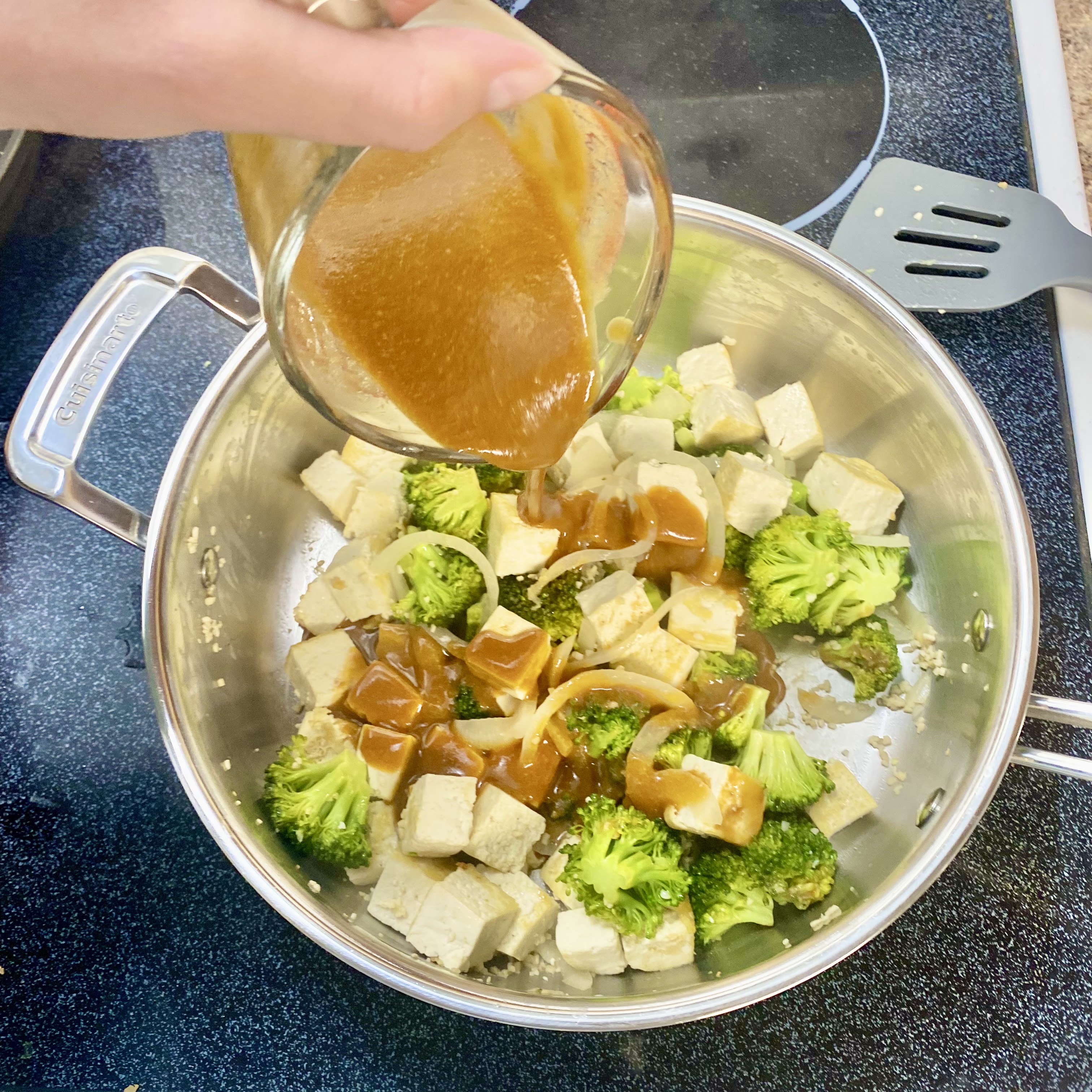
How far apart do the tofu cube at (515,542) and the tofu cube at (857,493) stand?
68cm

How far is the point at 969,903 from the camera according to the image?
182cm

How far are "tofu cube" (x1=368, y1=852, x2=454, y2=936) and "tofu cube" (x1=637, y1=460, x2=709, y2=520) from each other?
0.99 m

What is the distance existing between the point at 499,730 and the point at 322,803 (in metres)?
0.42

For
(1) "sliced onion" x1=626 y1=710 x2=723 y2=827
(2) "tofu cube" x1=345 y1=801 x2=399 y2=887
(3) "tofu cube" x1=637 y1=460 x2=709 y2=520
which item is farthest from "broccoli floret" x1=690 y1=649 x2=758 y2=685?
(2) "tofu cube" x1=345 y1=801 x2=399 y2=887

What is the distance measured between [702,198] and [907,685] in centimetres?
139

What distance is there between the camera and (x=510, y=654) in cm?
184

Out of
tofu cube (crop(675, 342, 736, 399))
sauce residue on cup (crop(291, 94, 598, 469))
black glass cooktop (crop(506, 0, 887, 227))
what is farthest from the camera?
black glass cooktop (crop(506, 0, 887, 227))

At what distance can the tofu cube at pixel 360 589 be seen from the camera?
1996 millimetres

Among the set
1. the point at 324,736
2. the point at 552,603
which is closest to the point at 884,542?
the point at 552,603

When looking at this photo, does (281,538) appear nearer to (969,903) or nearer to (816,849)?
(816,849)

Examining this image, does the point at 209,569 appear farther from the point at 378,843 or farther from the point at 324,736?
the point at 378,843

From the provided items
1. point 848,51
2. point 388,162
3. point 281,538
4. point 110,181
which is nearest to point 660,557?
point 281,538

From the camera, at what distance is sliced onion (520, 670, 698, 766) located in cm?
187

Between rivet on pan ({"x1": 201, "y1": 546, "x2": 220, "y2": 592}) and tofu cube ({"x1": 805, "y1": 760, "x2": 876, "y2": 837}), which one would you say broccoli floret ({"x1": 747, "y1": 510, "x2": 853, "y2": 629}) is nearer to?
tofu cube ({"x1": 805, "y1": 760, "x2": 876, "y2": 837})
